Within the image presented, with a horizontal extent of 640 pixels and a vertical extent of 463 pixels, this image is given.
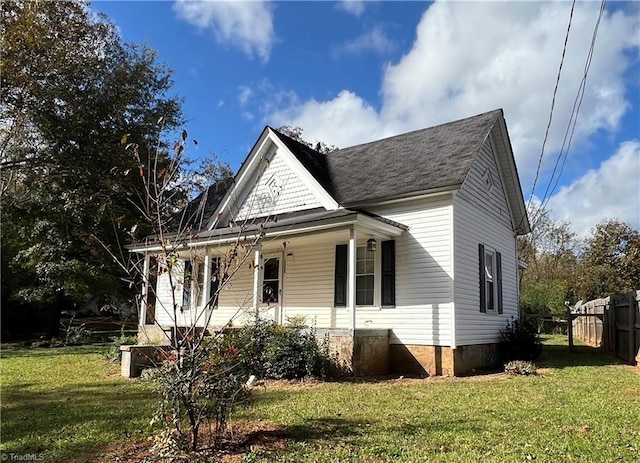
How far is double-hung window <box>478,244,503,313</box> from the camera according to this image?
1218cm

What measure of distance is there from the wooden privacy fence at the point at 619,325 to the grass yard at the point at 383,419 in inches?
75.7

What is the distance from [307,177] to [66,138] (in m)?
10.6

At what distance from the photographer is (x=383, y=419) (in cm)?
593

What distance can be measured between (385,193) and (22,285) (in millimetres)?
18133

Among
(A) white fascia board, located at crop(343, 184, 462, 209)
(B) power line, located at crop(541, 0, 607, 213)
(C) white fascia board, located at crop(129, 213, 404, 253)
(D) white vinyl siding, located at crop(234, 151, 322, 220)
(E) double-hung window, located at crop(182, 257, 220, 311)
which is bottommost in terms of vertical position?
(E) double-hung window, located at crop(182, 257, 220, 311)

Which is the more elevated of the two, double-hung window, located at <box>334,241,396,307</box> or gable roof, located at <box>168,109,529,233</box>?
gable roof, located at <box>168,109,529,233</box>

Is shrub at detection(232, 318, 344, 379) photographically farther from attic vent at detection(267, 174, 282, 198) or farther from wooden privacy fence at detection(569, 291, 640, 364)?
wooden privacy fence at detection(569, 291, 640, 364)

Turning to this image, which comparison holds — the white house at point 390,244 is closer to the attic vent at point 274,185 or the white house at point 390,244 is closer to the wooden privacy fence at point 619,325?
the attic vent at point 274,185

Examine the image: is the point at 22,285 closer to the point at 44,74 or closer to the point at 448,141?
the point at 44,74

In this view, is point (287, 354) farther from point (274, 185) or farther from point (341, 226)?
point (274, 185)

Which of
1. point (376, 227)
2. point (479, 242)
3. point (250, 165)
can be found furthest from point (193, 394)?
point (250, 165)

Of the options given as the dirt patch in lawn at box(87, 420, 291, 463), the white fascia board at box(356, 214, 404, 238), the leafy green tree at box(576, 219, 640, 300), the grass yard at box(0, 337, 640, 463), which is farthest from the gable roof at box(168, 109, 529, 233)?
the leafy green tree at box(576, 219, 640, 300)

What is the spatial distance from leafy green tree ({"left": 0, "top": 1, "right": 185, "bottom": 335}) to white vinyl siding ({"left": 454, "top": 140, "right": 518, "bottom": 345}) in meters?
11.4

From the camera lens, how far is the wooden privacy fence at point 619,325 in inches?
446
